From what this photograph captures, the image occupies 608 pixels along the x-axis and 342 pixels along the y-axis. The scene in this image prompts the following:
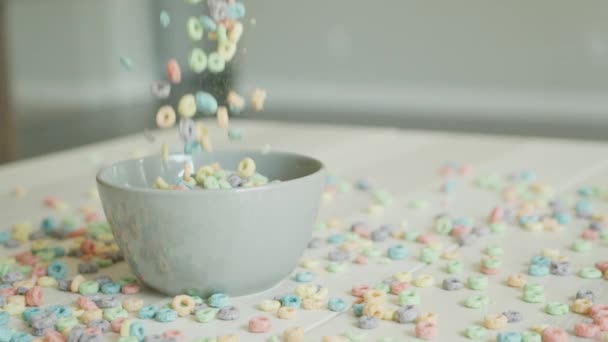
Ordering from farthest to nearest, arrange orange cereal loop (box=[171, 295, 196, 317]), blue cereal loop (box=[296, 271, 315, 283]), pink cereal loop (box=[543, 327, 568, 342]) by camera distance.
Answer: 1. blue cereal loop (box=[296, 271, 315, 283])
2. orange cereal loop (box=[171, 295, 196, 317])
3. pink cereal loop (box=[543, 327, 568, 342])

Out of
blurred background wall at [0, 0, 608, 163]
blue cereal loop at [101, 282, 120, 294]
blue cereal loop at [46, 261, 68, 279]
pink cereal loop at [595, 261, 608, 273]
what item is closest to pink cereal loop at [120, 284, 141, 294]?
blue cereal loop at [101, 282, 120, 294]

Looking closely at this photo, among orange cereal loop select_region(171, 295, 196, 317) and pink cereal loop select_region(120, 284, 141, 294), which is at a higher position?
orange cereal loop select_region(171, 295, 196, 317)

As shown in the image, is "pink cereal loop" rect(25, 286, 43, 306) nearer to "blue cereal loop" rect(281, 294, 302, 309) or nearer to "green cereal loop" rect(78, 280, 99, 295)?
"green cereal loop" rect(78, 280, 99, 295)

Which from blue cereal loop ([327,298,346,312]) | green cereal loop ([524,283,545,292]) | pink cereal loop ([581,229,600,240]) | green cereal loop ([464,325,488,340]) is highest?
pink cereal loop ([581,229,600,240])

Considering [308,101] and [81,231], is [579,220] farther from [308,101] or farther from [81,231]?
[308,101]

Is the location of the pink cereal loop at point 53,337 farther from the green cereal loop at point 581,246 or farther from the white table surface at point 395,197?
the green cereal loop at point 581,246

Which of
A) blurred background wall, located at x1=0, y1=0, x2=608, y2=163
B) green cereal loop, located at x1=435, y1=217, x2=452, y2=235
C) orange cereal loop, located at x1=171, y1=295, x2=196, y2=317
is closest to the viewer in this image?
orange cereal loop, located at x1=171, y1=295, x2=196, y2=317

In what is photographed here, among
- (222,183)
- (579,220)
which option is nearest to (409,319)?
(222,183)

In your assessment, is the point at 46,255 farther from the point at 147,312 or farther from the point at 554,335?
the point at 554,335
